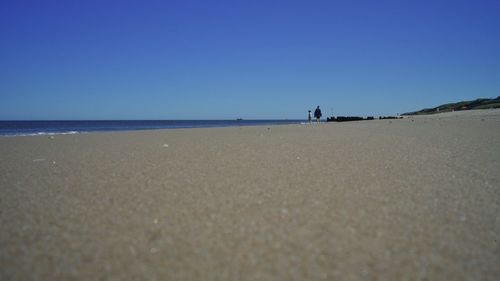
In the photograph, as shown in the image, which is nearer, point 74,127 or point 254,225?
point 254,225

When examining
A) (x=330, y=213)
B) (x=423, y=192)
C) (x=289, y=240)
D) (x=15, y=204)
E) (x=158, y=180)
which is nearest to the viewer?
(x=289, y=240)

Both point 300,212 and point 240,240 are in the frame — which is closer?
point 240,240

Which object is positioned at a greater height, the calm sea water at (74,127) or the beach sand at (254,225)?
the calm sea water at (74,127)

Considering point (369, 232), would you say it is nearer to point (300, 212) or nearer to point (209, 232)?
point (300, 212)

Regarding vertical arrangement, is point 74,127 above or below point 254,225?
above

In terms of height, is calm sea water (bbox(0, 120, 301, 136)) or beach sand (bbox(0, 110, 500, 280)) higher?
calm sea water (bbox(0, 120, 301, 136))

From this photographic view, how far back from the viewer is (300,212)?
1674 mm

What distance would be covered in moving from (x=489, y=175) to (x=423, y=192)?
3.16ft

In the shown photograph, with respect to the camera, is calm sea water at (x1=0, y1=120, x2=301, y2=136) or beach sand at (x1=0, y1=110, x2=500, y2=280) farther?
calm sea water at (x1=0, y1=120, x2=301, y2=136)

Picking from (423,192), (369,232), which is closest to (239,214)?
(369,232)

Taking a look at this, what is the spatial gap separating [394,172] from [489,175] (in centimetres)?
74

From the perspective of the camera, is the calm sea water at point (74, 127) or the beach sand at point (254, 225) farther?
the calm sea water at point (74, 127)

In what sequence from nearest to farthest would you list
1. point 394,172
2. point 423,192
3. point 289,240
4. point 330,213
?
point 289,240 < point 330,213 < point 423,192 < point 394,172

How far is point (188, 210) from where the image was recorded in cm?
174
